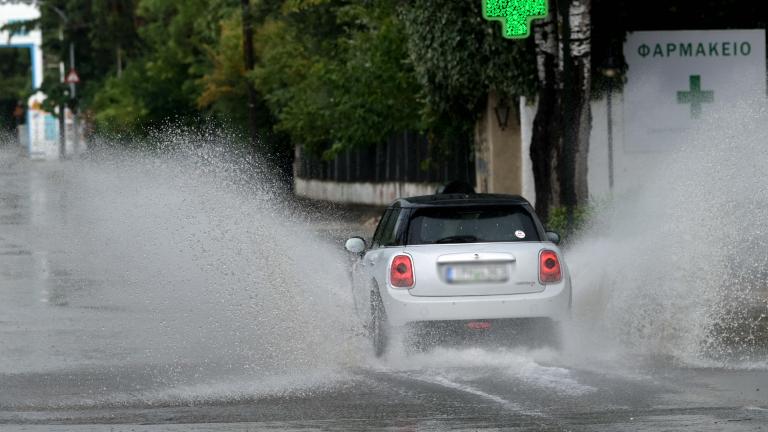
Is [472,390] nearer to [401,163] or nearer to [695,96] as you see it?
[695,96]

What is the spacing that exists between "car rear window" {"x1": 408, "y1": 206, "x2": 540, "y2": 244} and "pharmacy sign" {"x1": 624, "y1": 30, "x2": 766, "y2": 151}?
13504mm

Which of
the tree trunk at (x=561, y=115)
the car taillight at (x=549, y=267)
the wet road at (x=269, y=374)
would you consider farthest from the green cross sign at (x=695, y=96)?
the car taillight at (x=549, y=267)

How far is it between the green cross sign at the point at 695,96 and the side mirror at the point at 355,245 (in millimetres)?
13291

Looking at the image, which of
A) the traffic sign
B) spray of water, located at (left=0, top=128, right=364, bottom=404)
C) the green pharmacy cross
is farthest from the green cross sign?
the traffic sign

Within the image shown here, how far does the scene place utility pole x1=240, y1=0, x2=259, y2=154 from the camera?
43.2 m

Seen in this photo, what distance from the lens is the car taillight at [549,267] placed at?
39.0 ft

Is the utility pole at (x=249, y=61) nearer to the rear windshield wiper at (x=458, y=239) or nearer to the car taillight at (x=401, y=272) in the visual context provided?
the rear windshield wiper at (x=458, y=239)

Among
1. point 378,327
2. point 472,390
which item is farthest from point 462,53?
point 472,390

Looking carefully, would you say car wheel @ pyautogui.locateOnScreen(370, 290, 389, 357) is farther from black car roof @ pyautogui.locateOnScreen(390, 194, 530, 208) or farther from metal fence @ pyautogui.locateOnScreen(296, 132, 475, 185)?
metal fence @ pyautogui.locateOnScreen(296, 132, 475, 185)

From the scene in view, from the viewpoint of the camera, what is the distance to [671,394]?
10.1 meters

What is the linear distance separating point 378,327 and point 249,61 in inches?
1319

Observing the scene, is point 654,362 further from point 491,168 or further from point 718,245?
point 491,168

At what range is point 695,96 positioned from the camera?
2545 cm

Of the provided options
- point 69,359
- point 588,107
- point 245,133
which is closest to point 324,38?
point 245,133
